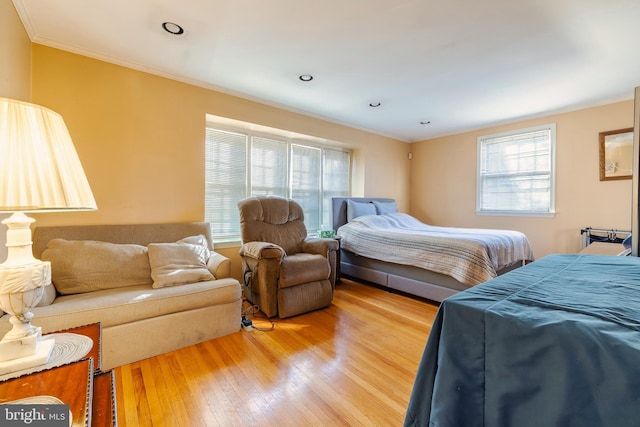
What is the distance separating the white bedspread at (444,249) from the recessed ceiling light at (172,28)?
282 cm

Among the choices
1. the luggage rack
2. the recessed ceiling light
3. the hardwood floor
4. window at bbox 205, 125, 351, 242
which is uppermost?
the recessed ceiling light

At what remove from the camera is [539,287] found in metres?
0.94

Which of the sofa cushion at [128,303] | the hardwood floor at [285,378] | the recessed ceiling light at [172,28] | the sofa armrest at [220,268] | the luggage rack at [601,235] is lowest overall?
the hardwood floor at [285,378]

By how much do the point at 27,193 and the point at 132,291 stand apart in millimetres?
1367

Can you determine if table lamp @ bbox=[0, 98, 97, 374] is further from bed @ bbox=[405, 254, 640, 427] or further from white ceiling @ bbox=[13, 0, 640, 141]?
white ceiling @ bbox=[13, 0, 640, 141]

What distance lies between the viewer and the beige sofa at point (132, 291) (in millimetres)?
1715

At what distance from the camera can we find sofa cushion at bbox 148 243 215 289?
2104 mm

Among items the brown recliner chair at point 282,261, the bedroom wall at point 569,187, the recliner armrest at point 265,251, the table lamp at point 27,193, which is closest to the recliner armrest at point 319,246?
the brown recliner chair at point 282,261

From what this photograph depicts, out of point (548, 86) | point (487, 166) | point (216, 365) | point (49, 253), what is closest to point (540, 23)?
point (548, 86)

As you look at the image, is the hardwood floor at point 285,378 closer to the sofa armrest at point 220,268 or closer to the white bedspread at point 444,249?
the sofa armrest at point 220,268

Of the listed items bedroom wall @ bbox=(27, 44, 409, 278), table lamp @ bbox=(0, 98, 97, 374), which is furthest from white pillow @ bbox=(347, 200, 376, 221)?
table lamp @ bbox=(0, 98, 97, 374)

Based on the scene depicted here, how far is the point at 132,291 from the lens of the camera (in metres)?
1.96

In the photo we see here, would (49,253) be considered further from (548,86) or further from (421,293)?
(548,86)

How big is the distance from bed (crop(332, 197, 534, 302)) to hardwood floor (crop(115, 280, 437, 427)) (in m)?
0.56
